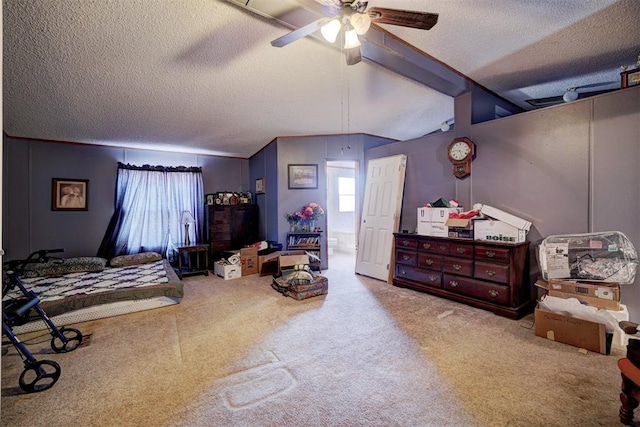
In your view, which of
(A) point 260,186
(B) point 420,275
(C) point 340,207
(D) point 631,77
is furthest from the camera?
(C) point 340,207

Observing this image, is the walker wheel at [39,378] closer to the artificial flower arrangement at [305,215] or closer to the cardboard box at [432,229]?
the artificial flower arrangement at [305,215]

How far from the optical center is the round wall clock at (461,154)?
3777 mm

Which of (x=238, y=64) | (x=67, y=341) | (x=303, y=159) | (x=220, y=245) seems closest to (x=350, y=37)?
(x=238, y=64)

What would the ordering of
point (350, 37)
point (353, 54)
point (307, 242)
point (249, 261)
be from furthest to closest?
point (307, 242) → point (249, 261) → point (353, 54) → point (350, 37)

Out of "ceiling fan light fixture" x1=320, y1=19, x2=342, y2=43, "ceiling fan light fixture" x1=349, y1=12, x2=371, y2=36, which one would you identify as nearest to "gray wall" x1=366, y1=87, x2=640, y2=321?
"ceiling fan light fixture" x1=349, y1=12, x2=371, y2=36

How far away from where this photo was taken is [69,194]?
493 cm

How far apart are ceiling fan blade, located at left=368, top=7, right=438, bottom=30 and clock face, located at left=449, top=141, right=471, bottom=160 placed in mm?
2116

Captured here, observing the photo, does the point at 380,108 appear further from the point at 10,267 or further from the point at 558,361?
the point at 10,267

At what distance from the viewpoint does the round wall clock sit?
3.78 m

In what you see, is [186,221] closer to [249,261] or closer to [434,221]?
[249,261]

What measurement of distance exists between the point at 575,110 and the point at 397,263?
2664 mm

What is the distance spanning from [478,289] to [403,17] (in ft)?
9.51

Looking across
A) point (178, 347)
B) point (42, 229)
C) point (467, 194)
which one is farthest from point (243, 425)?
point (42, 229)

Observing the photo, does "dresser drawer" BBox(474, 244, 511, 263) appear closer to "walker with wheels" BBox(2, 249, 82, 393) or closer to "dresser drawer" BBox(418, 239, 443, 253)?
"dresser drawer" BBox(418, 239, 443, 253)
